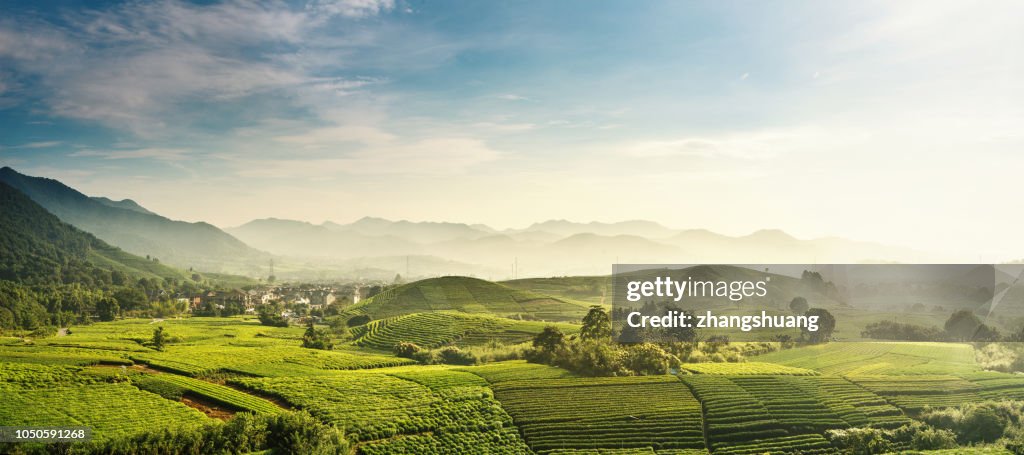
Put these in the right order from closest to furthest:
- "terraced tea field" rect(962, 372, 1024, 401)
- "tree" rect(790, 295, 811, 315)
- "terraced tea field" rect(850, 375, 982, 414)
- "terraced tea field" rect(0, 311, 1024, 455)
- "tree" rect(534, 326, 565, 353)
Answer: "terraced tea field" rect(0, 311, 1024, 455) < "terraced tea field" rect(850, 375, 982, 414) < "terraced tea field" rect(962, 372, 1024, 401) < "tree" rect(534, 326, 565, 353) < "tree" rect(790, 295, 811, 315)

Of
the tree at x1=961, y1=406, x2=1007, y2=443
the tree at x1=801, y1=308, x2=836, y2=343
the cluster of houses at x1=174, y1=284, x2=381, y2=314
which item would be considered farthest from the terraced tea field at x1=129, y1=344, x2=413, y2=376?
the tree at x1=961, y1=406, x2=1007, y2=443

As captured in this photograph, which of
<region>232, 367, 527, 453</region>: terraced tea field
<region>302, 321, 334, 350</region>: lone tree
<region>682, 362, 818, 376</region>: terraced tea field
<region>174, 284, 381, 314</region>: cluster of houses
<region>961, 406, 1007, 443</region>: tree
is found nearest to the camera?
<region>232, 367, 527, 453</region>: terraced tea field

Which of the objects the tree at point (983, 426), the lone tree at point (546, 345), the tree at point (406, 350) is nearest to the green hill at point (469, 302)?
the tree at point (406, 350)

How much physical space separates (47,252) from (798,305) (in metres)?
165

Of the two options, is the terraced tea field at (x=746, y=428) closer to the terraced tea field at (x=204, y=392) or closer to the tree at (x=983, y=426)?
the tree at (x=983, y=426)

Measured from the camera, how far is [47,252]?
138750 millimetres

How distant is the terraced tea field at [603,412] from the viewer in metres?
43.6

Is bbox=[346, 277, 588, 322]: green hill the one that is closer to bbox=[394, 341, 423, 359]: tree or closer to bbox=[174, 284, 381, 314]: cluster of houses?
bbox=[174, 284, 381, 314]: cluster of houses

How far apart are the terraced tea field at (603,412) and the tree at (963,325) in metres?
48.6

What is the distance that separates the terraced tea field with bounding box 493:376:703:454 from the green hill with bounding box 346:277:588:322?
1765 inches

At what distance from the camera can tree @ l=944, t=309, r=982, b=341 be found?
247 feet

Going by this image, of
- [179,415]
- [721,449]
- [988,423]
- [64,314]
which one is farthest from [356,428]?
[64,314]

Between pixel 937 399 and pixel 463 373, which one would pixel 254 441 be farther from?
pixel 937 399

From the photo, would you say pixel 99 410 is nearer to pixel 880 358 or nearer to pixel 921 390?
pixel 921 390
